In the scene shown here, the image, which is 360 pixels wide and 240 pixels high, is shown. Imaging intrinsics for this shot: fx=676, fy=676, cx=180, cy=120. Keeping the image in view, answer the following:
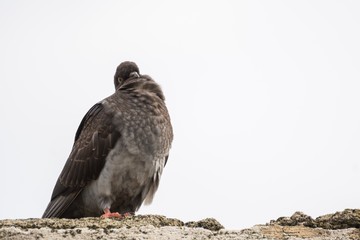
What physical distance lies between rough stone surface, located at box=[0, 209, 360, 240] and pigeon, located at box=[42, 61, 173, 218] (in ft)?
11.9

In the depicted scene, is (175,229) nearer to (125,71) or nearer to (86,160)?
(86,160)

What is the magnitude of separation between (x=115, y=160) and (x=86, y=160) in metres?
0.41

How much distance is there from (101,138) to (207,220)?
4209 mm

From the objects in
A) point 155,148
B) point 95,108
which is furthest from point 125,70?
point 155,148

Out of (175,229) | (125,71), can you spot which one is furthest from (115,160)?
(175,229)

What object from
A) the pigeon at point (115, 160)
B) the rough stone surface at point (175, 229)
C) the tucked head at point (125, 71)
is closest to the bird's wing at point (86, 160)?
the pigeon at point (115, 160)

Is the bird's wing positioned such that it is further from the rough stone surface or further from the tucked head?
the rough stone surface

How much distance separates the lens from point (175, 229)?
3.71m

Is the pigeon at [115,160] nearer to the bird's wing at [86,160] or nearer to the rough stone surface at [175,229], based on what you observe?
the bird's wing at [86,160]

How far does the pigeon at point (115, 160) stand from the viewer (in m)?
7.61

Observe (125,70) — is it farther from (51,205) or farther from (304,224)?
(304,224)

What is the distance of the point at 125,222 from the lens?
379cm

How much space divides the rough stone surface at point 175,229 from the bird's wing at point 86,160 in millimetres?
3790

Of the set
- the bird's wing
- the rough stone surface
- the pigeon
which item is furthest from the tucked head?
the rough stone surface
